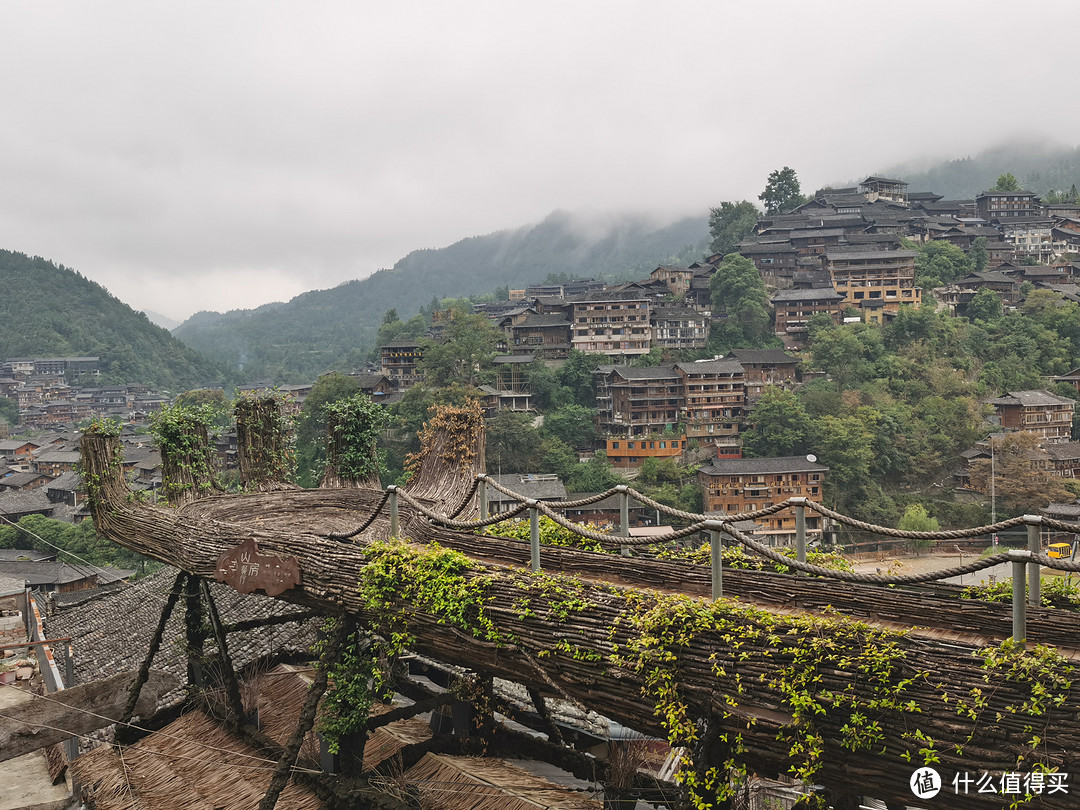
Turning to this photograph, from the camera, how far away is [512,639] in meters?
4.62

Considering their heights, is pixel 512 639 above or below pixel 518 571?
below

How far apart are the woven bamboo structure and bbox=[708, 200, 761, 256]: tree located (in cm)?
5075

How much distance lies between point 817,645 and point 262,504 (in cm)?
672

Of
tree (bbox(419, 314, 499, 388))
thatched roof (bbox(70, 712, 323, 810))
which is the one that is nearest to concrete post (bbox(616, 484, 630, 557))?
thatched roof (bbox(70, 712, 323, 810))

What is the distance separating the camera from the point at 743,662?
3717 mm

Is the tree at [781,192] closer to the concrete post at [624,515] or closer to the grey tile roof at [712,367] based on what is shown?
the grey tile roof at [712,367]

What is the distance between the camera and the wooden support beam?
6059mm

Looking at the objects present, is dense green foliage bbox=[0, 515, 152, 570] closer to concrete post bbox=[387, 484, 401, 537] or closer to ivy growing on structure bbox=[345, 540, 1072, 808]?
concrete post bbox=[387, 484, 401, 537]

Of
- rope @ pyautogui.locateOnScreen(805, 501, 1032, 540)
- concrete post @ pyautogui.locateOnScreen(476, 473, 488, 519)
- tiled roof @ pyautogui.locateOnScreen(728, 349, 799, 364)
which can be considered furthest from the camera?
tiled roof @ pyautogui.locateOnScreen(728, 349, 799, 364)

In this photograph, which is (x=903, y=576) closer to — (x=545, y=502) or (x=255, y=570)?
(x=545, y=502)

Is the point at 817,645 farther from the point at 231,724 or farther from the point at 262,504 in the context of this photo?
the point at 262,504

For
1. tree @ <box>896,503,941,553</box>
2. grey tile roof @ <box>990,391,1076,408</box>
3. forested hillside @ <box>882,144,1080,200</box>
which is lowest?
tree @ <box>896,503,941,553</box>

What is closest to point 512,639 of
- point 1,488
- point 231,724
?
point 231,724

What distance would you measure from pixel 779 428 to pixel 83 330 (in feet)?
222
